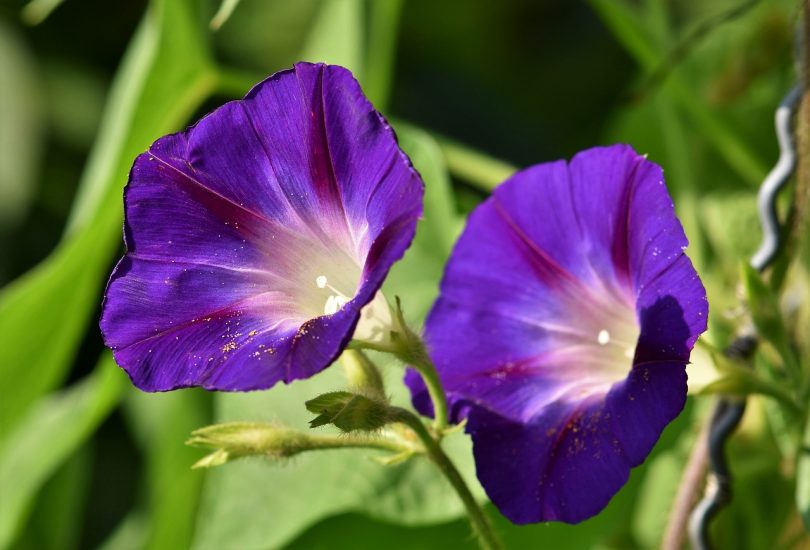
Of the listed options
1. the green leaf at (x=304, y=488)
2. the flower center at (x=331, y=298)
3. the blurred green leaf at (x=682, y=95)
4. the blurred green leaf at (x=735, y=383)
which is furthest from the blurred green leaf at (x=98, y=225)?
the blurred green leaf at (x=735, y=383)

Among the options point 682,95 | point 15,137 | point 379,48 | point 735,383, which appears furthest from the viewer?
point 15,137

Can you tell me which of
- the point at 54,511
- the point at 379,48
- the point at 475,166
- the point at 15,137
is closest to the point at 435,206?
the point at 475,166

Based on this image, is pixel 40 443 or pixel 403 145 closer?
pixel 403 145

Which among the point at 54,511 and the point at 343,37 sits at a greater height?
the point at 343,37

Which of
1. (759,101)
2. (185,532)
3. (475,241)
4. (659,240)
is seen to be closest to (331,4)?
(759,101)

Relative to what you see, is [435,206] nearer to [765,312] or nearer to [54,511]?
[765,312]

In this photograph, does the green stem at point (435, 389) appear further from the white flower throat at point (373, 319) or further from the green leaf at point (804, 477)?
the green leaf at point (804, 477)

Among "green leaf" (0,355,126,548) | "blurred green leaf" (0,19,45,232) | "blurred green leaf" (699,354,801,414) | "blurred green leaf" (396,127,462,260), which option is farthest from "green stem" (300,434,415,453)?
"blurred green leaf" (0,19,45,232)
